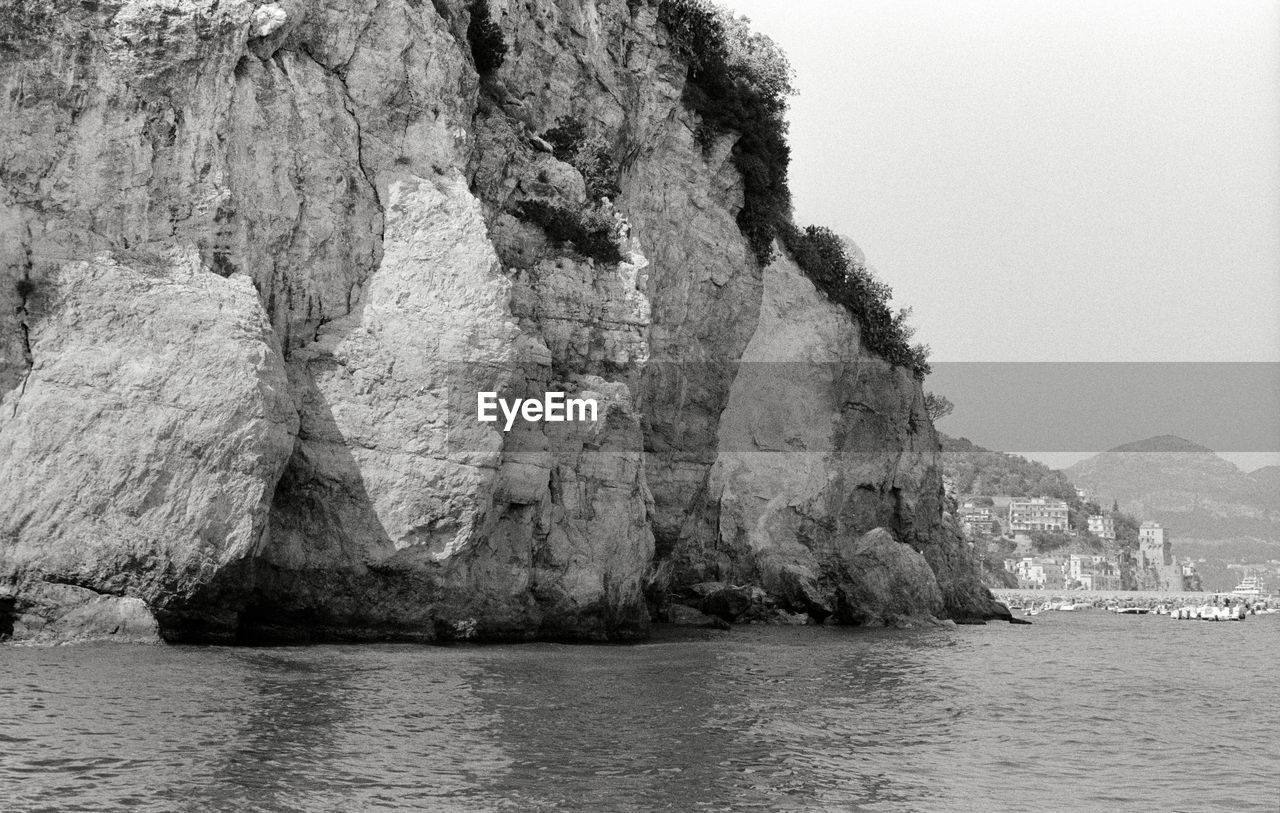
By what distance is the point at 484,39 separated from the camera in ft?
88.9

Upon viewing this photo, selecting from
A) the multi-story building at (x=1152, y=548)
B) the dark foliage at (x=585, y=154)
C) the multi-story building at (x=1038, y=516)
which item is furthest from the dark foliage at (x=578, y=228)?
the multi-story building at (x=1152, y=548)

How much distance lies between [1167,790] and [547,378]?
49.6ft

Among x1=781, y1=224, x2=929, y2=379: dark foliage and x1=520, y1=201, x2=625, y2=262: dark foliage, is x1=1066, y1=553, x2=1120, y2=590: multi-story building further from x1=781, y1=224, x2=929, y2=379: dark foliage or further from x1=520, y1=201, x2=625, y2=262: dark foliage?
x1=520, y1=201, x2=625, y2=262: dark foliage

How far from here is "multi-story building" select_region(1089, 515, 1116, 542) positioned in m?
167

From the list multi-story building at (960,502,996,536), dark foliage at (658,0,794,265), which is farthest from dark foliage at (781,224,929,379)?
multi-story building at (960,502,996,536)

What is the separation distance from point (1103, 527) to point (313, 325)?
16288 centimetres

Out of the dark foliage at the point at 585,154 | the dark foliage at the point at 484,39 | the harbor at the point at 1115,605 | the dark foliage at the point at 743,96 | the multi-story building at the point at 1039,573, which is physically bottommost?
the harbor at the point at 1115,605

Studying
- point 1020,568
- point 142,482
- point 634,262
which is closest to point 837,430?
point 634,262

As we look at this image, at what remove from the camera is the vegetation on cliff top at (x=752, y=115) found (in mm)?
35219

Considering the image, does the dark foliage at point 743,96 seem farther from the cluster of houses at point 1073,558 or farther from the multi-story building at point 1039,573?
the multi-story building at point 1039,573

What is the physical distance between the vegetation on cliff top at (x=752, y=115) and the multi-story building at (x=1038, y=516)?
122 metres

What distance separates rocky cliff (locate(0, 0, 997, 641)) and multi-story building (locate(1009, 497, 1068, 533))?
453 ft

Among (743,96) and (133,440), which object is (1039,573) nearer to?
(743,96)

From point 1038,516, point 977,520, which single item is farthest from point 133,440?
point 1038,516
